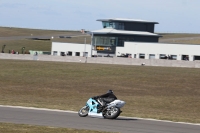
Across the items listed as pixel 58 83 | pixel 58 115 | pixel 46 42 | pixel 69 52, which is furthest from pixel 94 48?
pixel 58 115

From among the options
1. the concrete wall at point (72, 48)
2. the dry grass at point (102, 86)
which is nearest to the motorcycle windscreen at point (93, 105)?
the dry grass at point (102, 86)

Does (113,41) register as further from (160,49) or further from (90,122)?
(90,122)

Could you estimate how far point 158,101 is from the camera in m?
38.2

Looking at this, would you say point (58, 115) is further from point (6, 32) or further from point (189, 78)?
point (6, 32)

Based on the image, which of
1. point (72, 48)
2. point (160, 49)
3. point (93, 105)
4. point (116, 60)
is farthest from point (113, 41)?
point (93, 105)

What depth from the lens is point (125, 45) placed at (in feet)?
324

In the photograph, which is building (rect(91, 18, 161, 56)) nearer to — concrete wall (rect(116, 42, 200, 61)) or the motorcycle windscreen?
concrete wall (rect(116, 42, 200, 61))

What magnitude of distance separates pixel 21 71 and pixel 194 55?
132ft

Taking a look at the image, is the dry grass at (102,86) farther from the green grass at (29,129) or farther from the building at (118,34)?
the building at (118,34)

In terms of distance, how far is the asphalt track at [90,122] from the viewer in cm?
1883

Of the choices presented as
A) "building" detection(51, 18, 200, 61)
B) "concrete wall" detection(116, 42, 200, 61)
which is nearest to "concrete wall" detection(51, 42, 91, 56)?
"building" detection(51, 18, 200, 61)

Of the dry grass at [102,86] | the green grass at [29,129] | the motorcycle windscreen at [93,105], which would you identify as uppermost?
the motorcycle windscreen at [93,105]

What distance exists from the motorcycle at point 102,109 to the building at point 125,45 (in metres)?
70.4

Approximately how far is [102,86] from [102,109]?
82.0 ft
